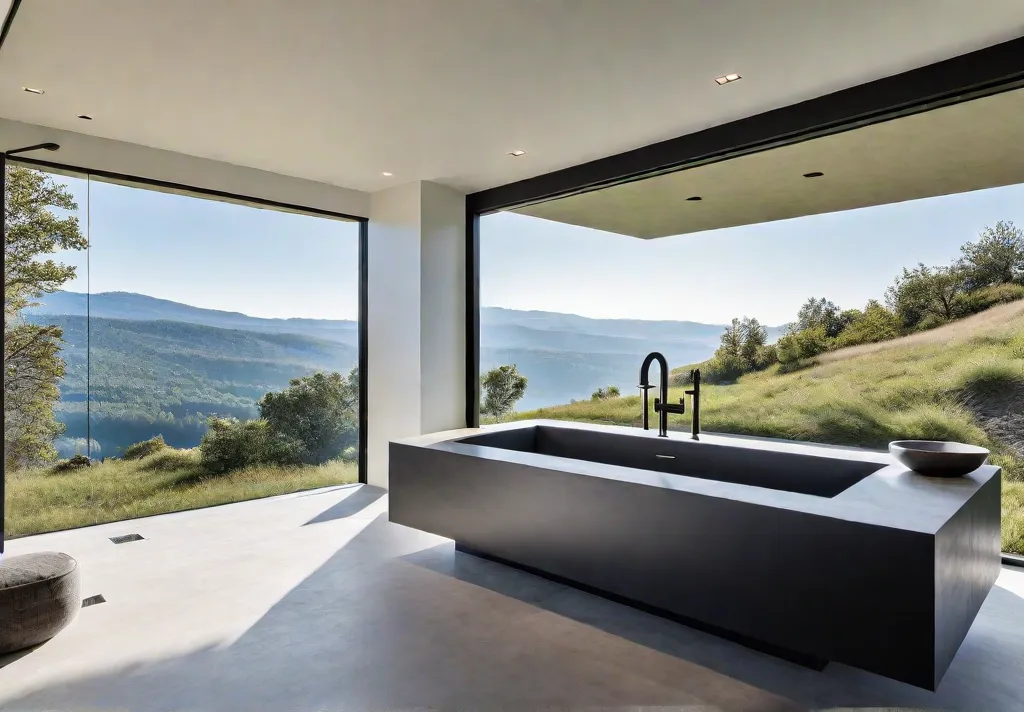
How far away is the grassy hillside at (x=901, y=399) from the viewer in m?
3.89

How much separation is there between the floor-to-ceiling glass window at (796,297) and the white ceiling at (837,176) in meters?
0.02

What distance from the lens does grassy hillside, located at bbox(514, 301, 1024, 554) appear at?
389 centimetres

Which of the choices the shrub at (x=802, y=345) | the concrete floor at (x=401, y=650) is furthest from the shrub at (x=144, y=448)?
the shrub at (x=802, y=345)

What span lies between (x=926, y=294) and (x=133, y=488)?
6229mm

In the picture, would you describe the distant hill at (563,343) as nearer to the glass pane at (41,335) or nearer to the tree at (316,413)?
the tree at (316,413)

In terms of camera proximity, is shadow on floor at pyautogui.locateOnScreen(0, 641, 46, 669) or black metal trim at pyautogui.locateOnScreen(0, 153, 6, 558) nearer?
shadow on floor at pyautogui.locateOnScreen(0, 641, 46, 669)

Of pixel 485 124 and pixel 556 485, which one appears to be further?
pixel 485 124

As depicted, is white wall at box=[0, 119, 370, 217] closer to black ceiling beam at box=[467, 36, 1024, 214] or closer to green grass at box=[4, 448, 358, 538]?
black ceiling beam at box=[467, 36, 1024, 214]

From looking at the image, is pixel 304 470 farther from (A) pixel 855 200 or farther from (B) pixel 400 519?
(A) pixel 855 200

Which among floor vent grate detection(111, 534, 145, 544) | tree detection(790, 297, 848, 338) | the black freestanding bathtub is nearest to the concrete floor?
the black freestanding bathtub

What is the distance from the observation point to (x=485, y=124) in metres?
3.64

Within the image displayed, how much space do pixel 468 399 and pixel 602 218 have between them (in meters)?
2.05

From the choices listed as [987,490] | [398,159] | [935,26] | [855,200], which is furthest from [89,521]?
[855,200]

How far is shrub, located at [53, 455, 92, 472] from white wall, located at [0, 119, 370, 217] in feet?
6.29
